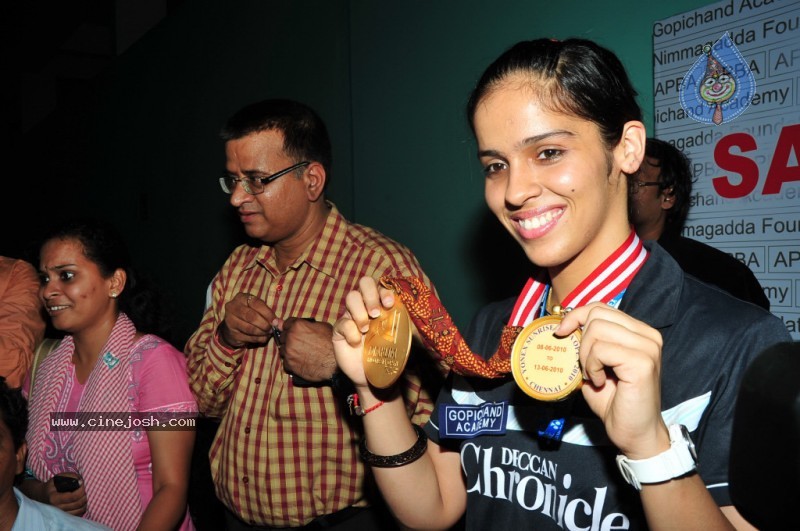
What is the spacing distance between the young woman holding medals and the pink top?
1.02 m

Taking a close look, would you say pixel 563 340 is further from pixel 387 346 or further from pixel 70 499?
pixel 70 499

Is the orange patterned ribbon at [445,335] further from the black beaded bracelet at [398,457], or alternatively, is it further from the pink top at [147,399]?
the pink top at [147,399]

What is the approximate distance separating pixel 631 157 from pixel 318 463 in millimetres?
1367

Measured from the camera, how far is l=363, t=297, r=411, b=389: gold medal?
1.17 meters

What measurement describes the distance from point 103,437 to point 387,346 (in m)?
1.33

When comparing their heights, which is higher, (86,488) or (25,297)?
(25,297)

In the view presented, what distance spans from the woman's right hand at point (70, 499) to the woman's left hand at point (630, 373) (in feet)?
6.10

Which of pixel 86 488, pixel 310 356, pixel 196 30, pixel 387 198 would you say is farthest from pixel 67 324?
pixel 196 30

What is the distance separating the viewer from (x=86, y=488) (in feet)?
6.63

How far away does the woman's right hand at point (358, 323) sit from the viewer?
4.06 feet

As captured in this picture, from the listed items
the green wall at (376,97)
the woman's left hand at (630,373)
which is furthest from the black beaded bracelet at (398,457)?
the green wall at (376,97)

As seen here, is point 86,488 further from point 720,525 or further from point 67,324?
point 720,525

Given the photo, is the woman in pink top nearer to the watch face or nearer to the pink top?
the pink top

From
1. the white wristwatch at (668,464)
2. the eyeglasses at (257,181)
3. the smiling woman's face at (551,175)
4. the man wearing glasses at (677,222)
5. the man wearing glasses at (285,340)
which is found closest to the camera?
the white wristwatch at (668,464)
